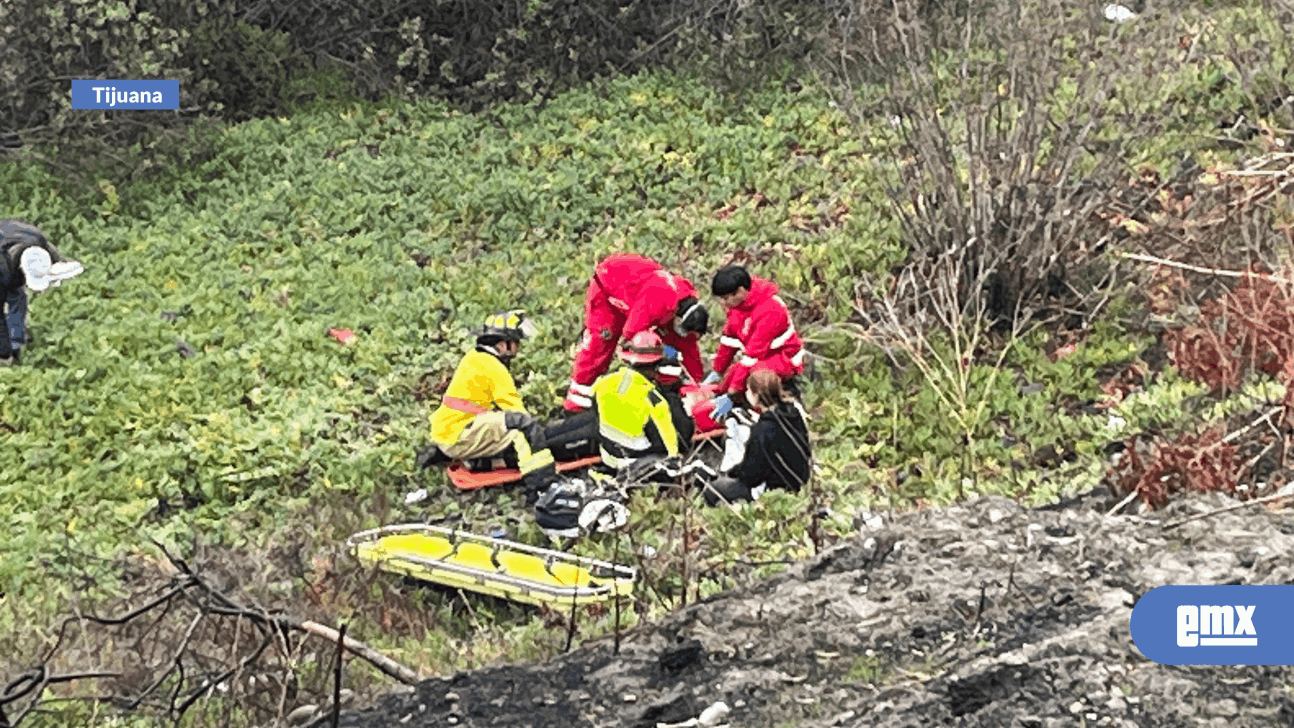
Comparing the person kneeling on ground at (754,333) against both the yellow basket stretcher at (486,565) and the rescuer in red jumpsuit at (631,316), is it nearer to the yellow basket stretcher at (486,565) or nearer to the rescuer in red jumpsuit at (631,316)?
the rescuer in red jumpsuit at (631,316)

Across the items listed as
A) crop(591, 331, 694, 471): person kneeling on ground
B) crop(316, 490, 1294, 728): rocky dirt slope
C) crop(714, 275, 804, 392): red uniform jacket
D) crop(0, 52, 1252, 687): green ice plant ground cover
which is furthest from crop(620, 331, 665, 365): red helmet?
crop(316, 490, 1294, 728): rocky dirt slope

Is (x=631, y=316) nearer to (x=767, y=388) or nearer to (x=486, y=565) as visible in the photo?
(x=767, y=388)

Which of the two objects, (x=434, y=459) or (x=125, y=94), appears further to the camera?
(x=125, y=94)

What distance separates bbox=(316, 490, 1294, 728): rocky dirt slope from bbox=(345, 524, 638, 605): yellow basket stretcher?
1616mm

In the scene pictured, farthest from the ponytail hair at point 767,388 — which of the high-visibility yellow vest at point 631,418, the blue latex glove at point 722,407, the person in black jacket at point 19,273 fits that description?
the person in black jacket at point 19,273

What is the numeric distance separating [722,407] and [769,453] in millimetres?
997

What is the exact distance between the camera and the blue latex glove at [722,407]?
32.0ft

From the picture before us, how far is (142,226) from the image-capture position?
1530cm

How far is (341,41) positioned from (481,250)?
547 cm

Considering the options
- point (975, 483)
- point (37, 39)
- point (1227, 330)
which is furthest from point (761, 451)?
point (37, 39)

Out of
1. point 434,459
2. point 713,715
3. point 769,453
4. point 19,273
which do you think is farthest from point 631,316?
point 713,715

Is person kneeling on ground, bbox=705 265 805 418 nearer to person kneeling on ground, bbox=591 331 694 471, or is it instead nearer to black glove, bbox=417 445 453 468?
person kneeling on ground, bbox=591 331 694 471

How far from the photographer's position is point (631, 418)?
30.8ft

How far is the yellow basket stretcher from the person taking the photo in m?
7.64
